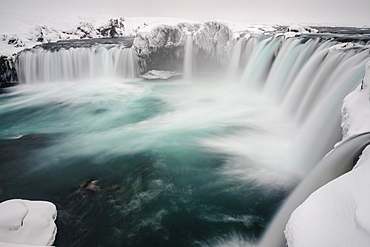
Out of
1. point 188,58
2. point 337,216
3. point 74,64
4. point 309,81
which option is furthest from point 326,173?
point 74,64

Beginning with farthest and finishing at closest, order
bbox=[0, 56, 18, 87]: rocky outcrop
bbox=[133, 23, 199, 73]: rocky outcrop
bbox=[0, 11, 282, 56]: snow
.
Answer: bbox=[0, 56, 18, 87]: rocky outcrop, bbox=[0, 11, 282, 56]: snow, bbox=[133, 23, 199, 73]: rocky outcrop

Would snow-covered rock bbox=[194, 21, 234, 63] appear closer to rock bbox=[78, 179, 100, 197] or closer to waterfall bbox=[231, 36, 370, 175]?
waterfall bbox=[231, 36, 370, 175]

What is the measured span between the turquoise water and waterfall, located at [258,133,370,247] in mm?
534

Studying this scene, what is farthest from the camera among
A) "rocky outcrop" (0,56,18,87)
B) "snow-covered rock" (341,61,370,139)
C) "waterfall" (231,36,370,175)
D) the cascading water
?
"rocky outcrop" (0,56,18,87)

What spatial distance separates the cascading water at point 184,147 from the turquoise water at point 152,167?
0.9 inches

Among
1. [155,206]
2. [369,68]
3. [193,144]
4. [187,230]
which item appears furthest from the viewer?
[193,144]

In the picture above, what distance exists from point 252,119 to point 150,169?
3.77 m

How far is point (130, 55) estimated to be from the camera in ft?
41.6

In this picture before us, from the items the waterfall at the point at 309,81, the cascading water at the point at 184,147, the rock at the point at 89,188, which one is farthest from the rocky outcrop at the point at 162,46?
the rock at the point at 89,188

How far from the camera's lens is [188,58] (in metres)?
12.7

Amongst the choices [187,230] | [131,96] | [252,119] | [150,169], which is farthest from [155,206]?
[131,96]

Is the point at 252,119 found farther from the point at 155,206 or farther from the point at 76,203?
the point at 76,203

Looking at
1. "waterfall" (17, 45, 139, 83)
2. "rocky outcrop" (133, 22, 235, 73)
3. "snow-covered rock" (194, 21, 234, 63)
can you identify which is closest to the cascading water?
"snow-covered rock" (194, 21, 234, 63)

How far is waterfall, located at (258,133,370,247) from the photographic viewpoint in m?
2.30
